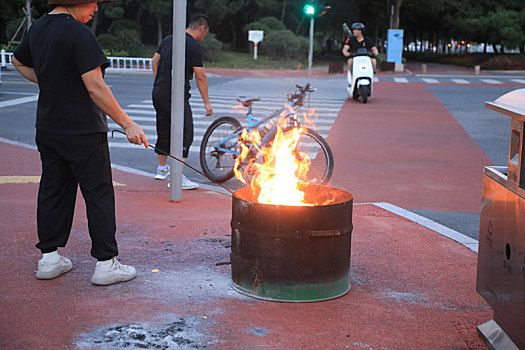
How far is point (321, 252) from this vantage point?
4516 millimetres

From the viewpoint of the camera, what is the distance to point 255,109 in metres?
18.2

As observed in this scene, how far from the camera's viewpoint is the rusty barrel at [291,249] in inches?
174

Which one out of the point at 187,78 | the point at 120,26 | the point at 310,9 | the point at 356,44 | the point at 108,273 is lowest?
the point at 108,273

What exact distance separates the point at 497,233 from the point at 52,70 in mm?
2840

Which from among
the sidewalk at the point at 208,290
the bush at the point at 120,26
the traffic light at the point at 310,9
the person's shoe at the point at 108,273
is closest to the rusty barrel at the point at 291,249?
the sidewalk at the point at 208,290

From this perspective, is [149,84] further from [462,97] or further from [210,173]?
[210,173]

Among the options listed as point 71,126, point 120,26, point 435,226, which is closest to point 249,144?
point 435,226

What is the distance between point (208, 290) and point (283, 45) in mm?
45466

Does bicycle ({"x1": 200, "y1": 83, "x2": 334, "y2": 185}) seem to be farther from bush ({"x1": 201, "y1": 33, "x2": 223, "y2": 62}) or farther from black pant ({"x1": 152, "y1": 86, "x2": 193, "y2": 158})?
bush ({"x1": 201, "y1": 33, "x2": 223, "y2": 62})

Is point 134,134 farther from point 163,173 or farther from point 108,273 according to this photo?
point 163,173

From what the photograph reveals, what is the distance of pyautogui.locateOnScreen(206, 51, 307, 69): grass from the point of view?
43875mm

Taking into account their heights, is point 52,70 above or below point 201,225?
above

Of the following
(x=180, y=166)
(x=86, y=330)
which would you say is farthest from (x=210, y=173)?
(x=86, y=330)

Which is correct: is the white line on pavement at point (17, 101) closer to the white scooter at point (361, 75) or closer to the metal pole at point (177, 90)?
the white scooter at point (361, 75)
